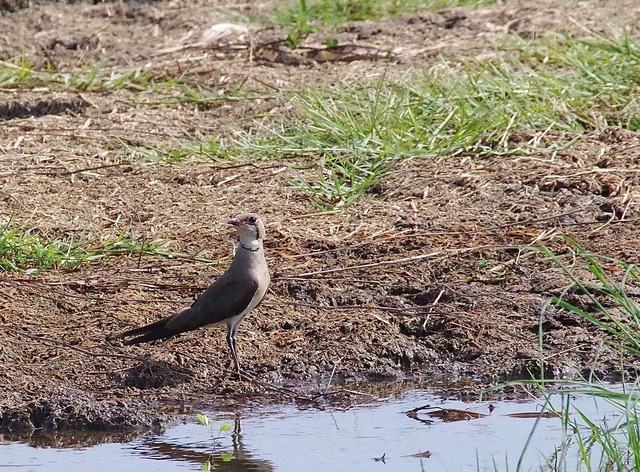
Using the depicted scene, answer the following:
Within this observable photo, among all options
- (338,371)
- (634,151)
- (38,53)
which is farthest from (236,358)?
(38,53)

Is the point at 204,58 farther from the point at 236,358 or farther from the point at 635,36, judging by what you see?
the point at 236,358

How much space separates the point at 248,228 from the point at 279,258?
873 mm

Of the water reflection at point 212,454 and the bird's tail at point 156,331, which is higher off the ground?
the bird's tail at point 156,331

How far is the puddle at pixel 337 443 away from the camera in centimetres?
462

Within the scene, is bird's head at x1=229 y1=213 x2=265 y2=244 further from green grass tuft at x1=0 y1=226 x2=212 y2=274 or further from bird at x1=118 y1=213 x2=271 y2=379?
green grass tuft at x1=0 y1=226 x2=212 y2=274

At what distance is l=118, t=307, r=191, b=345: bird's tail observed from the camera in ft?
17.9

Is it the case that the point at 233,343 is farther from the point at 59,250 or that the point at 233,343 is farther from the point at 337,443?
the point at 59,250

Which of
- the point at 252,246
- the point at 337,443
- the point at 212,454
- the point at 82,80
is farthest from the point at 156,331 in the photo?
the point at 82,80

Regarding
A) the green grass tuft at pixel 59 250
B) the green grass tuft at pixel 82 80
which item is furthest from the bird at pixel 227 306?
the green grass tuft at pixel 82 80

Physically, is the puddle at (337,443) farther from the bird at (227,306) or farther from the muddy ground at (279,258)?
the bird at (227,306)

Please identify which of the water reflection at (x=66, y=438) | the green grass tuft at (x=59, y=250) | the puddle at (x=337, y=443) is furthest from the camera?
the green grass tuft at (x=59, y=250)

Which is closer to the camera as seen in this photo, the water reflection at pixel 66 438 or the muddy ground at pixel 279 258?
the water reflection at pixel 66 438

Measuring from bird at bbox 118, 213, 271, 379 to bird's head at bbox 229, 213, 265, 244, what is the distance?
0.12m

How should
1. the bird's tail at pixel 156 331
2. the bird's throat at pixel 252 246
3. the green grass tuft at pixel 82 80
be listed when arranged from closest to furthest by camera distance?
the bird's tail at pixel 156 331 → the bird's throat at pixel 252 246 → the green grass tuft at pixel 82 80
